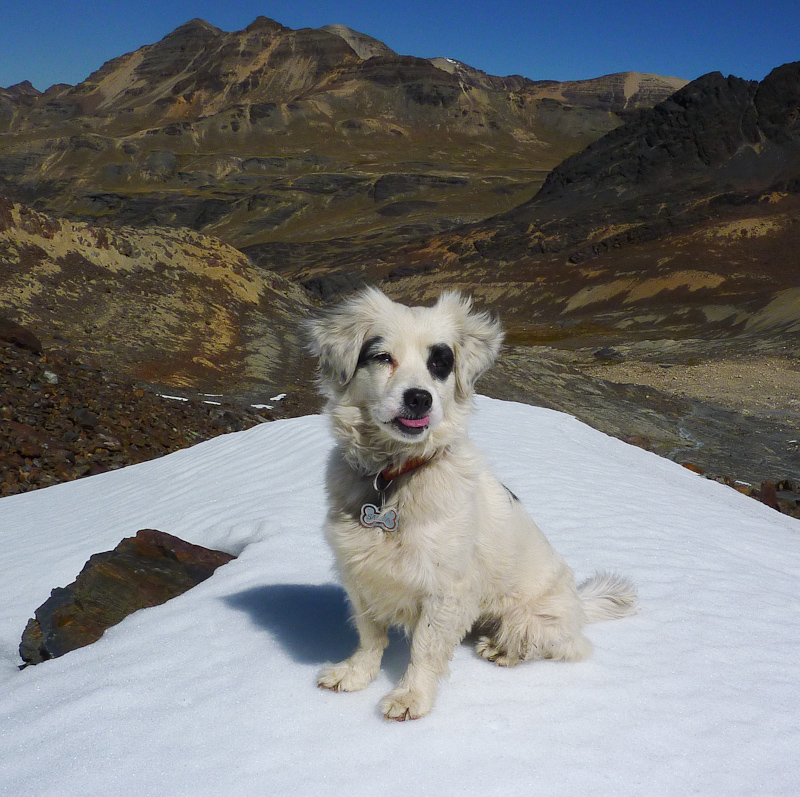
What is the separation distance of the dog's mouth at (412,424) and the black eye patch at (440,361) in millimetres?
236

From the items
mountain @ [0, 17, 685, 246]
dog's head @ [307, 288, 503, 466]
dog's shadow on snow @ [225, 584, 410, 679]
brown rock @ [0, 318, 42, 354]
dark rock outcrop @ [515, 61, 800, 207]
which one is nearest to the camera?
dog's head @ [307, 288, 503, 466]

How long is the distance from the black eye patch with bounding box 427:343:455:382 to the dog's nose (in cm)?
20

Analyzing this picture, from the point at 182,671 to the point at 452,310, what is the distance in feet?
6.86

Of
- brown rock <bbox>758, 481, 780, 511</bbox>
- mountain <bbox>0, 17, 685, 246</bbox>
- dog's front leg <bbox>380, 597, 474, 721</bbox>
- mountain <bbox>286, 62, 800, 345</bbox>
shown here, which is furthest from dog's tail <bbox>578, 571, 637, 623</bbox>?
mountain <bbox>0, 17, 685, 246</bbox>

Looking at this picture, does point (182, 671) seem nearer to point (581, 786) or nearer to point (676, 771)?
point (581, 786)

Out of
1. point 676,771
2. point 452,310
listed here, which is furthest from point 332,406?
point 676,771

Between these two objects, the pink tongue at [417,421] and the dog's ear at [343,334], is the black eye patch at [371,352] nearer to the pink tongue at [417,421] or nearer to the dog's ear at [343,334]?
the dog's ear at [343,334]

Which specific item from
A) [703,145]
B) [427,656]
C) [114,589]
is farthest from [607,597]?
[703,145]

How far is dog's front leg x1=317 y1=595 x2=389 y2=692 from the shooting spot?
3.02m

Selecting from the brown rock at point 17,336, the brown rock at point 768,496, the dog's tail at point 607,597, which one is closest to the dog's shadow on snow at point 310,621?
the dog's tail at point 607,597

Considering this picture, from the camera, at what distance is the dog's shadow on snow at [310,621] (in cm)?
338

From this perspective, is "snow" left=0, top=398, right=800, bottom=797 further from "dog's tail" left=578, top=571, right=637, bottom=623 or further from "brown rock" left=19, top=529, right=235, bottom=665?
"brown rock" left=19, top=529, right=235, bottom=665

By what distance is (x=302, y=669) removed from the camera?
10.6 ft

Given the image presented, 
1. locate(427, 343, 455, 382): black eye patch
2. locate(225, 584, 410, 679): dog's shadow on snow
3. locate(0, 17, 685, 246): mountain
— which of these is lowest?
locate(225, 584, 410, 679): dog's shadow on snow
